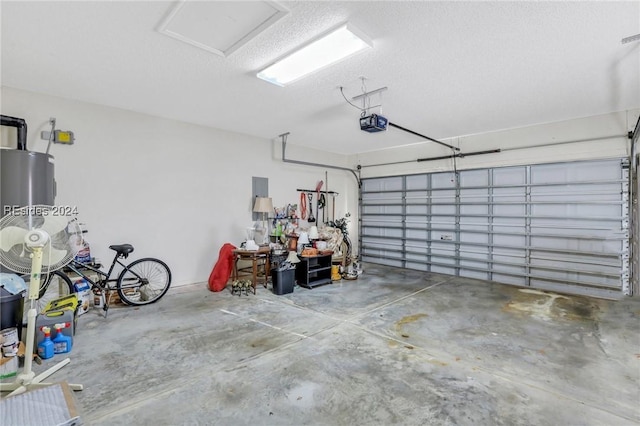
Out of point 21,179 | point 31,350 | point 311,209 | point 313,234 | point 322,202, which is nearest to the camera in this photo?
point 31,350

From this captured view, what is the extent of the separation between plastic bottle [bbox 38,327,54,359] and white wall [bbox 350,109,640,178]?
212 inches

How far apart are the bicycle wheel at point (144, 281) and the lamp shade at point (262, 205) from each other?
187 centimetres

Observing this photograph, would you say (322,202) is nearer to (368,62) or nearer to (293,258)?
(293,258)

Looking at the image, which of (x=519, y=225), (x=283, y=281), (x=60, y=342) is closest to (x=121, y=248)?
(x=60, y=342)

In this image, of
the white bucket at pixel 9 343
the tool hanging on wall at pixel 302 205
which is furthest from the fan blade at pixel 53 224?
the tool hanging on wall at pixel 302 205

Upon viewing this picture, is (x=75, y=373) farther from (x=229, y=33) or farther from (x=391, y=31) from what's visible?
(x=391, y=31)

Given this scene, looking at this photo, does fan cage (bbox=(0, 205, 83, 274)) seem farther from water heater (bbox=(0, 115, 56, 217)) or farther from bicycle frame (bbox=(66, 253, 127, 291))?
bicycle frame (bbox=(66, 253, 127, 291))

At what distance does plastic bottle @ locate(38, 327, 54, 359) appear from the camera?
2.55 m

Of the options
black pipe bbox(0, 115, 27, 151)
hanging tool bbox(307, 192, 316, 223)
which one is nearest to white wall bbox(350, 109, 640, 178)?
hanging tool bbox(307, 192, 316, 223)

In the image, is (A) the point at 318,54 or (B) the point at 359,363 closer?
(B) the point at 359,363

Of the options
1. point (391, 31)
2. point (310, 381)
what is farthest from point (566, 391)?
point (391, 31)

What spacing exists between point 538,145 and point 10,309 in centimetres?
723

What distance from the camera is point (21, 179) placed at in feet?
10.6

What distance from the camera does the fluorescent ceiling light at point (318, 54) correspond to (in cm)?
253
